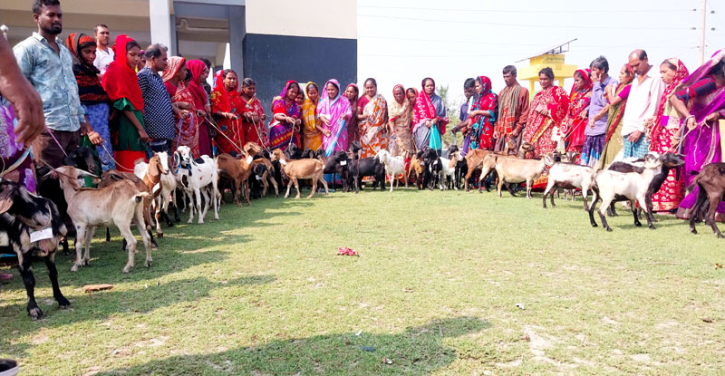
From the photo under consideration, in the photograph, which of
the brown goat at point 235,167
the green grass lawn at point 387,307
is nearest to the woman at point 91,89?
the green grass lawn at point 387,307

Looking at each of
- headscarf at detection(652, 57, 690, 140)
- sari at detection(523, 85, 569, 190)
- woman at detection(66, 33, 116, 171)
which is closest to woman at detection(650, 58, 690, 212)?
headscarf at detection(652, 57, 690, 140)

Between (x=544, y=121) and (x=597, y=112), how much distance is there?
4.75 ft

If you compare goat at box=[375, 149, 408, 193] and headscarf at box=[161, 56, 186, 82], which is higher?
headscarf at box=[161, 56, 186, 82]

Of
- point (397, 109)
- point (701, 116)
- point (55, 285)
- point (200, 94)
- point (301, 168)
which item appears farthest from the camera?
point (397, 109)

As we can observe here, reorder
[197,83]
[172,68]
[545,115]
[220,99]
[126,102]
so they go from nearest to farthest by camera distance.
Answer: [126,102] < [172,68] < [197,83] < [220,99] < [545,115]

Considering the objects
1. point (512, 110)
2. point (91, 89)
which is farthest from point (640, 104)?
point (91, 89)

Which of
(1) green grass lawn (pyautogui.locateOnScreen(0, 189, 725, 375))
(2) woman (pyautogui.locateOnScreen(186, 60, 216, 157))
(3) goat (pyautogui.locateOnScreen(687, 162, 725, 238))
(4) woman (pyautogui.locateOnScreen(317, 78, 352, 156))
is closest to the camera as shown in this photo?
(1) green grass lawn (pyautogui.locateOnScreen(0, 189, 725, 375))

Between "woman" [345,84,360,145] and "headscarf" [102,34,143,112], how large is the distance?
248 inches

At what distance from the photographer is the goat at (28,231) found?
317 cm

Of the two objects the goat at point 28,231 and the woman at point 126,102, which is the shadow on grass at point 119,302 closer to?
the goat at point 28,231

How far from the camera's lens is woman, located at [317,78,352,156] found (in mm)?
11391

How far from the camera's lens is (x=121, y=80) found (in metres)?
5.98

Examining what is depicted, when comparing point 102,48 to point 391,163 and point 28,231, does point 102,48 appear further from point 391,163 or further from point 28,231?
point 391,163

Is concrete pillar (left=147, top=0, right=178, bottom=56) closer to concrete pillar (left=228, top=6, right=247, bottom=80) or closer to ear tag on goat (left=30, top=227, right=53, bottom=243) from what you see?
concrete pillar (left=228, top=6, right=247, bottom=80)
